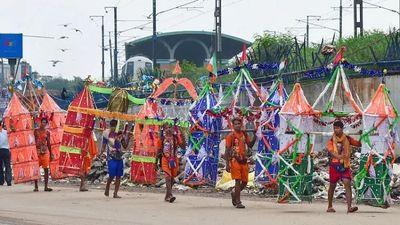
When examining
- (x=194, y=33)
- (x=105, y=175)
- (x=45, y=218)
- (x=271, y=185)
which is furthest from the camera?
(x=194, y=33)

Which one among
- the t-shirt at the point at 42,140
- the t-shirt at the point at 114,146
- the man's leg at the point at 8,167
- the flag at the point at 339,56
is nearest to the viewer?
the flag at the point at 339,56

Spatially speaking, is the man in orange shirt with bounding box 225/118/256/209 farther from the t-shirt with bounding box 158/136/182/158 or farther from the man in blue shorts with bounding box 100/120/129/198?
the man in blue shorts with bounding box 100/120/129/198

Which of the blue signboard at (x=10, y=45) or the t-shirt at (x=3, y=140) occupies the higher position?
the blue signboard at (x=10, y=45)

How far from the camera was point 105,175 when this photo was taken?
2653 cm

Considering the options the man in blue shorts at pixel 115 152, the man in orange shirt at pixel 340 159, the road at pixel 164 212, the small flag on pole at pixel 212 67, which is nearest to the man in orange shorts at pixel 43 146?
the road at pixel 164 212

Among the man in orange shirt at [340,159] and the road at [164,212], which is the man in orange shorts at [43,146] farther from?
the man in orange shirt at [340,159]

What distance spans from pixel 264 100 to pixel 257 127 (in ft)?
2.03

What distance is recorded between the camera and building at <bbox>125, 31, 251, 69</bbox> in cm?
8275

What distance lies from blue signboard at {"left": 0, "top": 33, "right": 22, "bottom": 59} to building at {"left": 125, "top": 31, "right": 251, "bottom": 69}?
37957 mm

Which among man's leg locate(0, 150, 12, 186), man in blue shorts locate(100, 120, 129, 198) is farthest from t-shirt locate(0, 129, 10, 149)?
man in blue shorts locate(100, 120, 129, 198)

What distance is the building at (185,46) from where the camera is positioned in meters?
82.8

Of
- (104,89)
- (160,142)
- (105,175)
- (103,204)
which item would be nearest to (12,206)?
(103,204)

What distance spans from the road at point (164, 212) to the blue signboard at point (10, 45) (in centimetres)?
2228

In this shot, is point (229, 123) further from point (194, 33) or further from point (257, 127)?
point (194, 33)
